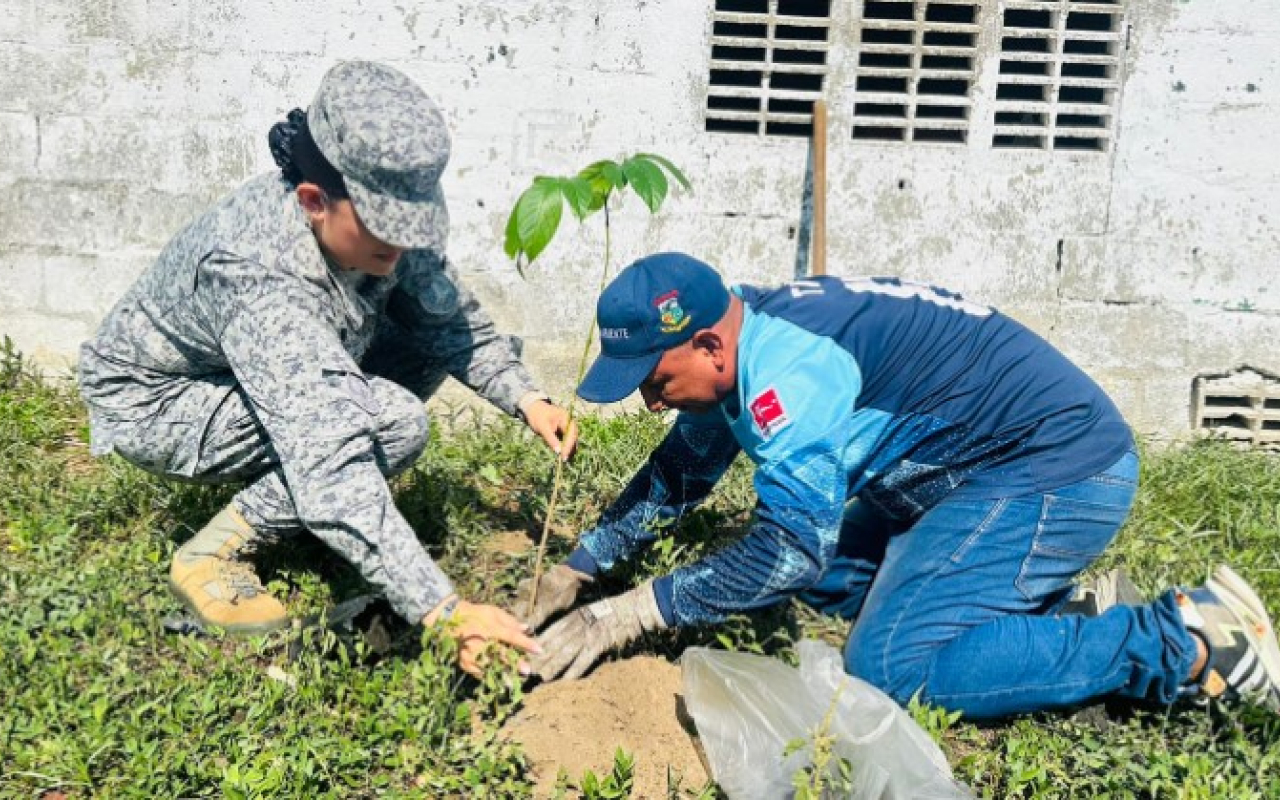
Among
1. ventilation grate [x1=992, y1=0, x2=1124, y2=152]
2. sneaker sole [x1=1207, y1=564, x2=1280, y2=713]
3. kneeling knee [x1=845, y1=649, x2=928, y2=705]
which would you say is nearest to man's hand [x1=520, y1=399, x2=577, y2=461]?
kneeling knee [x1=845, y1=649, x2=928, y2=705]

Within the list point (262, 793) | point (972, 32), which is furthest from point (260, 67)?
point (262, 793)

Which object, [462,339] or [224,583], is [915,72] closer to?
[462,339]

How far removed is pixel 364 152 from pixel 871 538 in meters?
1.81

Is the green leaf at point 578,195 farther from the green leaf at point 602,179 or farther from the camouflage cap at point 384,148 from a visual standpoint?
the camouflage cap at point 384,148

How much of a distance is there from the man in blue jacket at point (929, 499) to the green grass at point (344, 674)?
0.54 feet

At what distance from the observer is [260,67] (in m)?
4.93

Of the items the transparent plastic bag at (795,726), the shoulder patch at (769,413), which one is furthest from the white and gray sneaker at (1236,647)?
the shoulder patch at (769,413)

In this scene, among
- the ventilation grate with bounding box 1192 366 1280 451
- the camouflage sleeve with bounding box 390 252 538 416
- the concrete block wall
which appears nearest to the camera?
the camouflage sleeve with bounding box 390 252 538 416

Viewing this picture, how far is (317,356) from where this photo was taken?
124 inches

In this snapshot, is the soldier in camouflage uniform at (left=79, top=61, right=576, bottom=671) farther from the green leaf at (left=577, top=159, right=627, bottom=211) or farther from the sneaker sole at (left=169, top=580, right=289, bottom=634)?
the green leaf at (left=577, top=159, right=627, bottom=211)

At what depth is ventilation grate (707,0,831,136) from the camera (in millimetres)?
5062

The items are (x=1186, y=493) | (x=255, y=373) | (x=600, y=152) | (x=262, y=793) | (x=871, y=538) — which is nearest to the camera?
(x=262, y=793)

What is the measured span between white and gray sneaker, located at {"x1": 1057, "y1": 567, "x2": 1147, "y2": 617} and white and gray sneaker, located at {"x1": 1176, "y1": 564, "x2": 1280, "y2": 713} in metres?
0.25

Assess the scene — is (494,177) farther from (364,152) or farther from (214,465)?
(364,152)
